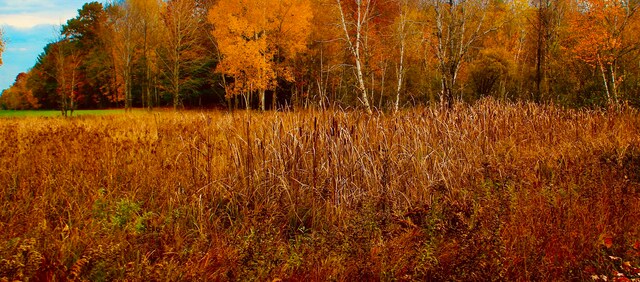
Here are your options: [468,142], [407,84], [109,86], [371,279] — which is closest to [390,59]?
[407,84]

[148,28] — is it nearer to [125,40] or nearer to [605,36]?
[125,40]

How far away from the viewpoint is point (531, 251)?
9.93 ft

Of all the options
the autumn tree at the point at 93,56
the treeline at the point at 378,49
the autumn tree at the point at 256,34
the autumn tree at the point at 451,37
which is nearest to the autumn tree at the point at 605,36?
the treeline at the point at 378,49

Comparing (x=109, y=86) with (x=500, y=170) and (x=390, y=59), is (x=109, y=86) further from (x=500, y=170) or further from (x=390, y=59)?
(x=500, y=170)

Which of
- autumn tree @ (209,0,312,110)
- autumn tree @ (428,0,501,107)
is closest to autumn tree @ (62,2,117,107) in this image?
autumn tree @ (209,0,312,110)

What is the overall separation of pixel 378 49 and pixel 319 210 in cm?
2135

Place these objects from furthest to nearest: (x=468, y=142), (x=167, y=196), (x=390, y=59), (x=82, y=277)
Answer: (x=390, y=59) < (x=468, y=142) < (x=167, y=196) < (x=82, y=277)

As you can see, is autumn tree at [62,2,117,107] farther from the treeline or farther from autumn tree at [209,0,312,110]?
autumn tree at [209,0,312,110]

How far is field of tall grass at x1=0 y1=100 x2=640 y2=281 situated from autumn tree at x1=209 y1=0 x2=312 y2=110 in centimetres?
1614

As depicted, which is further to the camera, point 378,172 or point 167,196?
point 378,172

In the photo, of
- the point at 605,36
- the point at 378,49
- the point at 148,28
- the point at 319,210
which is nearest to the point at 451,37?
the point at 319,210

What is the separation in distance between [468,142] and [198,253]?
430cm

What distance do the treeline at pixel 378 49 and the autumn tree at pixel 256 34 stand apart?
0.08 metres

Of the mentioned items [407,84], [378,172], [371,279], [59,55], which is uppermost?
[59,55]
